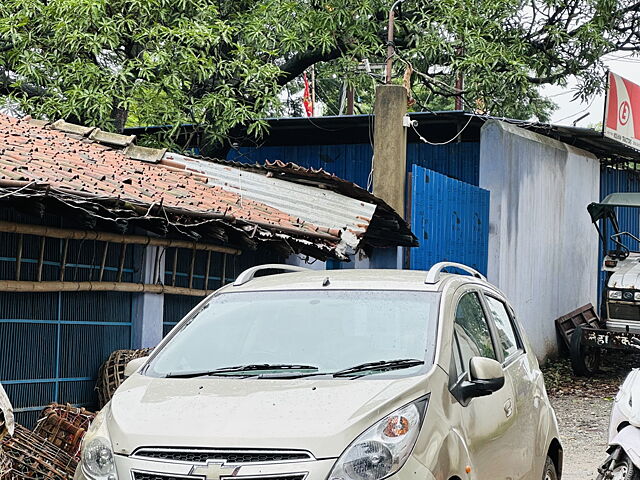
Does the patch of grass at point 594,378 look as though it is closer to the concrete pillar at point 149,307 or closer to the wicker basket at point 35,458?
the concrete pillar at point 149,307

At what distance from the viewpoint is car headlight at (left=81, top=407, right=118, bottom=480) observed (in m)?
4.62

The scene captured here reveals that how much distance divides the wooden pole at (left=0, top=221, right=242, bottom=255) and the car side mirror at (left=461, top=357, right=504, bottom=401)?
4.01m

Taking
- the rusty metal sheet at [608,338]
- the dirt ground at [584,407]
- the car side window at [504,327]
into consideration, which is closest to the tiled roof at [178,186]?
the car side window at [504,327]

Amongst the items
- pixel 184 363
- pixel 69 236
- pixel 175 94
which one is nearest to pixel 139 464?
pixel 184 363

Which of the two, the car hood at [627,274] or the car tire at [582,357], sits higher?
the car hood at [627,274]

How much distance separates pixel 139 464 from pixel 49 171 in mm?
4665

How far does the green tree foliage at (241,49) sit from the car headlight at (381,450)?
10.5m

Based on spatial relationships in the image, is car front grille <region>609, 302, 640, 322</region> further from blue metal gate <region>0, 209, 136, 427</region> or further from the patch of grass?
blue metal gate <region>0, 209, 136, 427</region>

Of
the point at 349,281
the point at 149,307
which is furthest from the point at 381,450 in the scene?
the point at 149,307

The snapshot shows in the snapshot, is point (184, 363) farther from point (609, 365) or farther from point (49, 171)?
point (609, 365)

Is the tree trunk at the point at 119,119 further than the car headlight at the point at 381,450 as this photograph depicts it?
Yes

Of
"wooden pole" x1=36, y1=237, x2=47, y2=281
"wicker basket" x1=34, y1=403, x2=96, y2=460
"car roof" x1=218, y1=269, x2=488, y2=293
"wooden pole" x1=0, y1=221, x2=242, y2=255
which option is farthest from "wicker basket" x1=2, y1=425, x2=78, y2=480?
"car roof" x1=218, y1=269, x2=488, y2=293

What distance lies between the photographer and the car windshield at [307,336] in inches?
205

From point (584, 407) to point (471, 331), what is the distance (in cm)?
854
